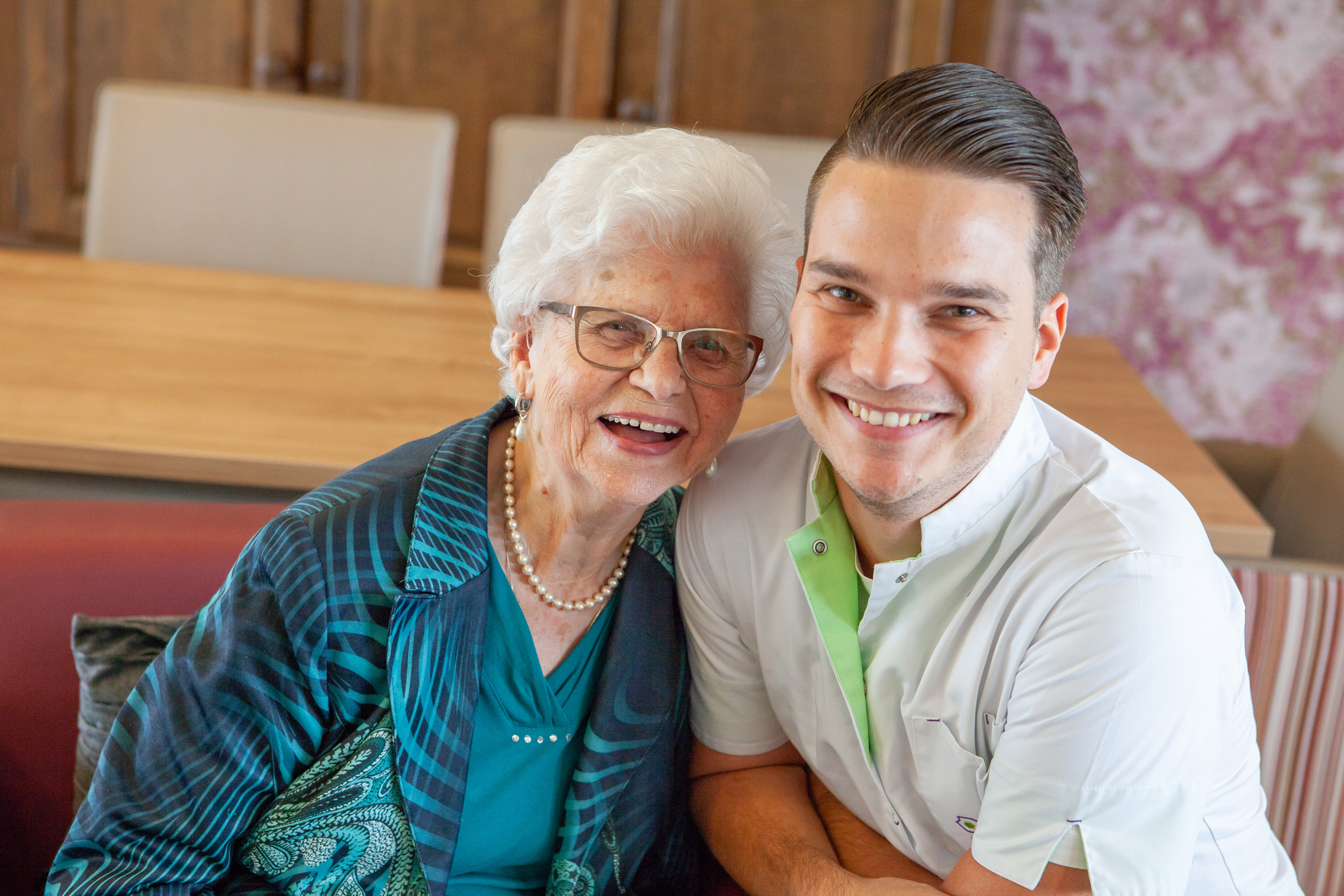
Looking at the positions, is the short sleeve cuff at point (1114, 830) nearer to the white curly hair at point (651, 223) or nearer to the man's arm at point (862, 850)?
the man's arm at point (862, 850)

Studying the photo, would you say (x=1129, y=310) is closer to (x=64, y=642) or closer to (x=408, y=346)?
(x=408, y=346)

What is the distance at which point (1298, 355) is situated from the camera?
3.57 meters

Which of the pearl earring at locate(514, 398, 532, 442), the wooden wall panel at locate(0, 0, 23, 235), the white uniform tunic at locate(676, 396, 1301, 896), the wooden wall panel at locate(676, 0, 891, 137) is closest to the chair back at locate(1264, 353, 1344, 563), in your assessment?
the white uniform tunic at locate(676, 396, 1301, 896)

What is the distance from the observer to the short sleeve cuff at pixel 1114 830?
979 millimetres

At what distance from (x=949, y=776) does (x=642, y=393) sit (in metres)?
0.47

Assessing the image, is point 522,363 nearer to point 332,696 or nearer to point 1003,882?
point 332,696

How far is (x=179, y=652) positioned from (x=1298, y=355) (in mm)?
3470

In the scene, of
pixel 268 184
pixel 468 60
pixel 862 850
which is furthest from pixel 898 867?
pixel 468 60

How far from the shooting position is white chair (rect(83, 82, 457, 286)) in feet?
7.85

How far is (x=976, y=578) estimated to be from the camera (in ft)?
3.64

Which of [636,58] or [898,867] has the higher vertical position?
[636,58]

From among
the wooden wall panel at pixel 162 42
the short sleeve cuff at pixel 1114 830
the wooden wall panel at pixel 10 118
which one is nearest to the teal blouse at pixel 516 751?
the short sleeve cuff at pixel 1114 830

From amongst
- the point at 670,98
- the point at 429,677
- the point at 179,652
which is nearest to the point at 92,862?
the point at 179,652

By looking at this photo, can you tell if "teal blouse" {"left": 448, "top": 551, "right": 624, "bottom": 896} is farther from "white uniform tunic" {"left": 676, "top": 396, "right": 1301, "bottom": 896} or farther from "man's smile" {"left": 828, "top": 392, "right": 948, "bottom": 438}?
"man's smile" {"left": 828, "top": 392, "right": 948, "bottom": 438}
